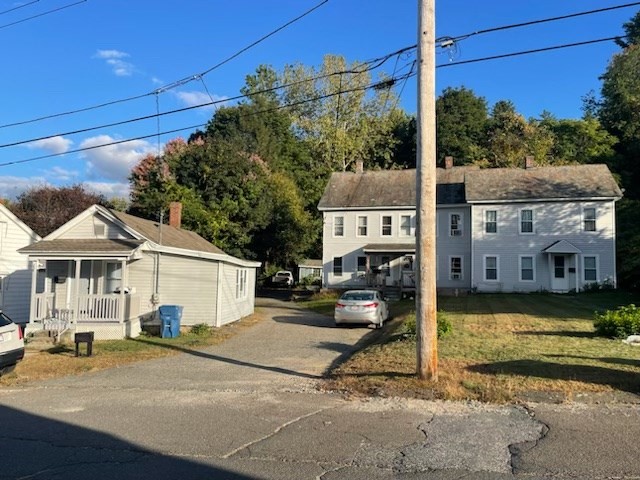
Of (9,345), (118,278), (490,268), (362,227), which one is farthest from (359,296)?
(362,227)

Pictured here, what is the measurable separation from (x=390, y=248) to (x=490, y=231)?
6.47 metres

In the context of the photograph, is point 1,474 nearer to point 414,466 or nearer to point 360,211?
point 414,466

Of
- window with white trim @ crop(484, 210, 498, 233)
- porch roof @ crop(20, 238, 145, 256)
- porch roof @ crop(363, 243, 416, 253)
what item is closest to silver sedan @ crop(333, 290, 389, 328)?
porch roof @ crop(20, 238, 145, 256)

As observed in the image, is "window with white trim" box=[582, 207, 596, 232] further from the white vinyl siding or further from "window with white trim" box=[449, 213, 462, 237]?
"window with white trim" box=[449, 213, 462, 237]

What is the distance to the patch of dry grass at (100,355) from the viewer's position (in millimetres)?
12649

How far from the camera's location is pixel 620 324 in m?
13.5

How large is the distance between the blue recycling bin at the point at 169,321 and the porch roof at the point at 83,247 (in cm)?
229

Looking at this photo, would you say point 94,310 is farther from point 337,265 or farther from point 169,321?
point 337,265

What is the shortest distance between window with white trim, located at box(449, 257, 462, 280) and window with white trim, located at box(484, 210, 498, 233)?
9.72 ft

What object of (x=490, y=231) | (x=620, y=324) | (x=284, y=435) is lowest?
(x=284, y=435)

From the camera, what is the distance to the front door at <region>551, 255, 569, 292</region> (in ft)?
109

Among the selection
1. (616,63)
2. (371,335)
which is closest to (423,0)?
(371,335)

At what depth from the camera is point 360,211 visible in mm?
39531

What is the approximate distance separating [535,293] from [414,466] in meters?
28.8
